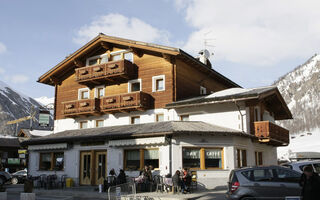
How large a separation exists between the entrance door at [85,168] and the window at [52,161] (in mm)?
2093

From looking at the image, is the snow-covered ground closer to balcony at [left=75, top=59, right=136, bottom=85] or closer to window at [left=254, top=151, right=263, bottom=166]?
window at [left=254, top=151, right=263, bottom=166]

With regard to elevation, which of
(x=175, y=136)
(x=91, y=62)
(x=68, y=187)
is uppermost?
(x=91, y=62)

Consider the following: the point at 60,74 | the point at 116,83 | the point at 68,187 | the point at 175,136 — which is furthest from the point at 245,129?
the point at 60,74

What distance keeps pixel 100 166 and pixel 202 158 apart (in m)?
7.86

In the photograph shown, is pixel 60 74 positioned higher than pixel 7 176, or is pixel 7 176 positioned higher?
pixel 60 74

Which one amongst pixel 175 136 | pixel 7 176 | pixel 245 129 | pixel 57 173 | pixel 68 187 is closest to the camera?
pixel 175 136

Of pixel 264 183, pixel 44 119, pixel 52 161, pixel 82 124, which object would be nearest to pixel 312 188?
pixel 264 183

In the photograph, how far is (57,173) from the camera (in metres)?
26.6

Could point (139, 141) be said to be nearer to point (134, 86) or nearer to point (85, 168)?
A: point (85, 168)

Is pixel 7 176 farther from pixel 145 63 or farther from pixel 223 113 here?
pixel 223 113

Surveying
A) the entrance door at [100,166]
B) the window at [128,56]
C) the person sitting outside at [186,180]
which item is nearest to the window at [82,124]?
the entrance door at [100,166]

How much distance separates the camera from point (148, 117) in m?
26.3

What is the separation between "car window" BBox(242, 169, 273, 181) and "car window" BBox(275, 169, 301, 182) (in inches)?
11.3

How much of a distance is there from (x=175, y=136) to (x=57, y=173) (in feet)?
35.9
